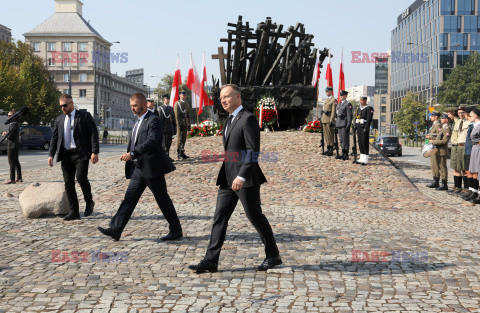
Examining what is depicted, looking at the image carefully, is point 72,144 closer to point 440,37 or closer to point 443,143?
point 443,143

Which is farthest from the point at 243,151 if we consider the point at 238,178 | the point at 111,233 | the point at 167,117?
the point at 167,117

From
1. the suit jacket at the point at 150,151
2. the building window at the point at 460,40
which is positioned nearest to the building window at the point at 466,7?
the building window at the point at 460,40

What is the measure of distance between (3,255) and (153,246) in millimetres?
1546

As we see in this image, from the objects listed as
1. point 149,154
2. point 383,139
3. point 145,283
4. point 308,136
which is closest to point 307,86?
point 308,136

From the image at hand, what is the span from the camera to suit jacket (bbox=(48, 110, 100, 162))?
7.59 metres

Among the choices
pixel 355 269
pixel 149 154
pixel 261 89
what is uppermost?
pixel 261 89

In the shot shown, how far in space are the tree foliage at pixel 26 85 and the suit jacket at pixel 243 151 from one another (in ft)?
122

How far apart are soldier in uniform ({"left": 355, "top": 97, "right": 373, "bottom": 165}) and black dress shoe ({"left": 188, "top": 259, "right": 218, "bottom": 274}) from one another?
10.6 m

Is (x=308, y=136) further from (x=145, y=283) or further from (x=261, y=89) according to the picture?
(x=145, y=283)

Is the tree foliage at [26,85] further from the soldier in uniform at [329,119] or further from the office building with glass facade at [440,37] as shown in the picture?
the office building with glass facade at [440,37]

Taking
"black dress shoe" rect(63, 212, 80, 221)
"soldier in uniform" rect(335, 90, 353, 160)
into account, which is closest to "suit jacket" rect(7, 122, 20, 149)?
"black dress shoe" rect(63, 212, 80, 221)

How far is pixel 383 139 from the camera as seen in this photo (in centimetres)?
3416

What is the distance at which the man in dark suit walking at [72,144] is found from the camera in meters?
7.59

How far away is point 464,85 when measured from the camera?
66.9 metres
